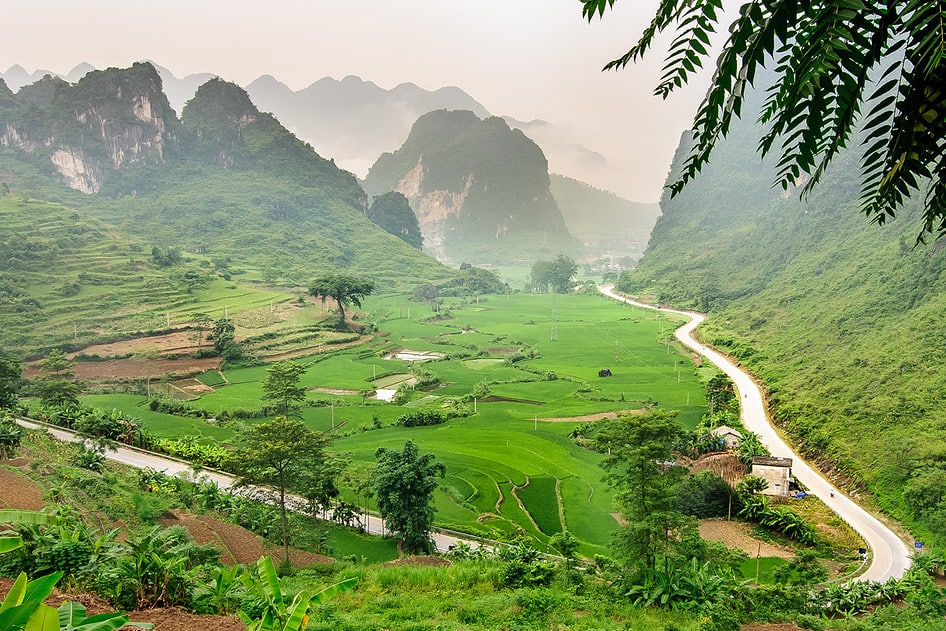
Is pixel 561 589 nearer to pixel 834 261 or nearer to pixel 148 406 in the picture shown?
pixel 148 406

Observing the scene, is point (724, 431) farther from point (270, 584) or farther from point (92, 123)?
point (92, 123)

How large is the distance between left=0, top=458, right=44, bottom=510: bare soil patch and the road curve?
2194cm

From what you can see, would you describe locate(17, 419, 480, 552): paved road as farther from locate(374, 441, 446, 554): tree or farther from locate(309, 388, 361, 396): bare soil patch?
locate(309, 388, 361, 396): bare soil patch

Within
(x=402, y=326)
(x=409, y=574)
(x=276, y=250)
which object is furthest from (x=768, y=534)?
(x=276, y=250)

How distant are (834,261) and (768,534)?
45.8 meters

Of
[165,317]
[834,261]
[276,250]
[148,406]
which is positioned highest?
[834,261]

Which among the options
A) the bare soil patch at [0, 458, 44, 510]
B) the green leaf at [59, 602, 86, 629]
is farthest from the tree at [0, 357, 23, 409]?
the green leaf at [59, 602, 86, 629]

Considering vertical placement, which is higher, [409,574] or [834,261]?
[834,261]

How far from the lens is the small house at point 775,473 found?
69.3ft

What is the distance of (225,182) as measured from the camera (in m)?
94.9

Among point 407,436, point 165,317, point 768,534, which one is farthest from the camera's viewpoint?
point 165,317

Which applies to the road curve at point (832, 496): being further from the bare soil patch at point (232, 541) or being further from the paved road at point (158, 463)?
the bare soil patch at point (232, 541)

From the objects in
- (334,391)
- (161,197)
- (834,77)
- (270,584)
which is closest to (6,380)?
(334,391)

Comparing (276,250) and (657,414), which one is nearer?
(657,414)
